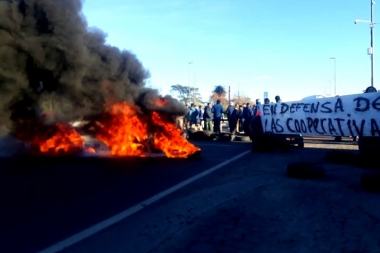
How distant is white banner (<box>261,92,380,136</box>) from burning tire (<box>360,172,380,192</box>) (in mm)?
4579

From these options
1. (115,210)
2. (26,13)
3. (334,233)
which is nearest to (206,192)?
(115,210)

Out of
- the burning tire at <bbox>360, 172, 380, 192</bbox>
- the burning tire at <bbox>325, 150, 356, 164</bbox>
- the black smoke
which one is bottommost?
the burning tire at <bbox>360, 172, 380, 192</bbox>

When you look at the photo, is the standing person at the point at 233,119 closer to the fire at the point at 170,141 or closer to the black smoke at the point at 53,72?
the black smoke at the point at 53,72

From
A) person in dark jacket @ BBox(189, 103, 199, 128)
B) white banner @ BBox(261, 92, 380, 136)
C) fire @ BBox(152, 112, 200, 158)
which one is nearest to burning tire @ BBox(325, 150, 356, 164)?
white banner @ BBox(261, 92, 380, 136)

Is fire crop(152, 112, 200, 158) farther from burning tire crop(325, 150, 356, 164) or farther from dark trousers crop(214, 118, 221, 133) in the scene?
dark trousers crop(214, 118, 221, 133)

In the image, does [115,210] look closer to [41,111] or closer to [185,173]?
[185,173]

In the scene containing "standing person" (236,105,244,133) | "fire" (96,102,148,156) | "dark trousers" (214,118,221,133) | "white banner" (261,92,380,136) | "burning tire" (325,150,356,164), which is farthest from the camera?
"standing person" (236,105,244,133)

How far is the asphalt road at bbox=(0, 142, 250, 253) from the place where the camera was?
6.41 m

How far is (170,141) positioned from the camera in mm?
14461

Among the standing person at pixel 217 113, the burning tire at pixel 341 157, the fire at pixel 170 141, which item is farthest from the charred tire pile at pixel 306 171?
the standing person at pixel 217 113

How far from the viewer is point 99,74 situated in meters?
16.0

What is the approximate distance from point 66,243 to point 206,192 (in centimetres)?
368

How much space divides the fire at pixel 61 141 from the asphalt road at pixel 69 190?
2.55ft

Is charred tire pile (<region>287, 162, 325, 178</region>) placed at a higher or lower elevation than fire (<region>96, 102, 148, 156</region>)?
lower
